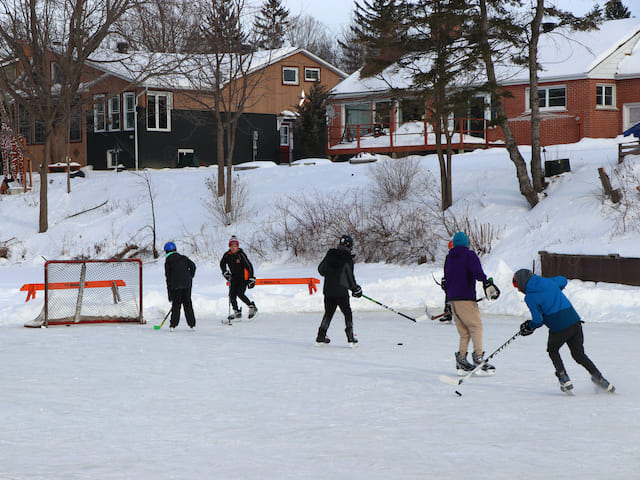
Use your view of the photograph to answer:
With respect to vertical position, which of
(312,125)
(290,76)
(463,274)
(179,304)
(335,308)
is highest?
(290,76)

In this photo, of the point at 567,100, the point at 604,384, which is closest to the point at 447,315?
the point at 604,384

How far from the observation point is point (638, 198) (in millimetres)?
22641

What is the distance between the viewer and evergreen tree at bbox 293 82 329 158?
41.2 m

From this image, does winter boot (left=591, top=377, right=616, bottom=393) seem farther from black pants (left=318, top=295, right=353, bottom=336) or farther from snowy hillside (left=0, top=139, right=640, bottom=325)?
snowy hillside (left=0, top=139, right=640, bottom=325)

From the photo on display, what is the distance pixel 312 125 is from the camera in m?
41.1

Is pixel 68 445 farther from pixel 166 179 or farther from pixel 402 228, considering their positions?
pixel 166 179

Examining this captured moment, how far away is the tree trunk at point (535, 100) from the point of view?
2461cm

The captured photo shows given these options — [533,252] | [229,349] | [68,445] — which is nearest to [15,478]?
[68,445]

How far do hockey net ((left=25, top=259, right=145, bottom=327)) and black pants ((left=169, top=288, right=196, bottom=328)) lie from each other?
146 cm

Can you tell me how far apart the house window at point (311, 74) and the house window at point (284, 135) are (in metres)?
2.83

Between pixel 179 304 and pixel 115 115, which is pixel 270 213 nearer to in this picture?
pixel 179 304

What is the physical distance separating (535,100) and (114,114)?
78.2 ft

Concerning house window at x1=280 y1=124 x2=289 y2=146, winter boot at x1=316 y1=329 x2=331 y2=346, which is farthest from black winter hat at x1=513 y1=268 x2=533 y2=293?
house window at x1=280 y1=124 x2=289 y2=146

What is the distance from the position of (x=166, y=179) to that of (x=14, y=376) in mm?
26325
